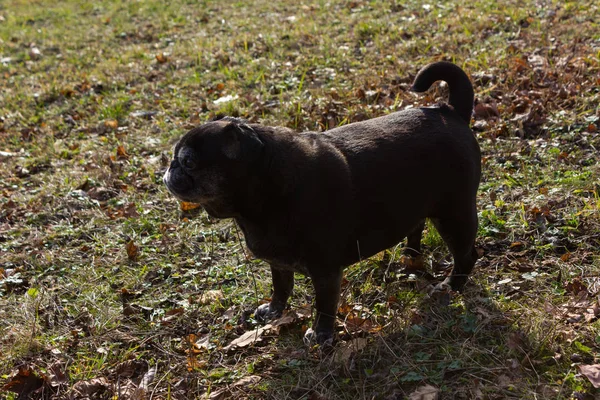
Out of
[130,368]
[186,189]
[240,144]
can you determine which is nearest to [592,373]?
[240,144]

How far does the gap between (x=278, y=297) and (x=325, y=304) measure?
0.60m

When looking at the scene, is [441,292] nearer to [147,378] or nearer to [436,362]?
[436,362]

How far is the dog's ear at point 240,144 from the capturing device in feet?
11.5

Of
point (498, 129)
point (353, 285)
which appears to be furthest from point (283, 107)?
point (353, 285)

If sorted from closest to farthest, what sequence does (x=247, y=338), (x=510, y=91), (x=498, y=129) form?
(x=247, y=338) < (x=498, y=129) < (x=510, y=91)

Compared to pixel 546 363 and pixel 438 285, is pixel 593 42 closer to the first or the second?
pixel 438 285

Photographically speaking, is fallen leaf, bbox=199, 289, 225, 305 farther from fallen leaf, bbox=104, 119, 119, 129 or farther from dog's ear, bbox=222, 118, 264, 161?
fallen leaf, bbox=104, 119, 119, 129

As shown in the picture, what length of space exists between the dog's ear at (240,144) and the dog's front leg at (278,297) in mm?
1082

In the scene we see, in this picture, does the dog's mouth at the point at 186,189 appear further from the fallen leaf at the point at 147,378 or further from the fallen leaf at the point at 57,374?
the fallen leaf at the point at 57,374

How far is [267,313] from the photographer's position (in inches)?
171

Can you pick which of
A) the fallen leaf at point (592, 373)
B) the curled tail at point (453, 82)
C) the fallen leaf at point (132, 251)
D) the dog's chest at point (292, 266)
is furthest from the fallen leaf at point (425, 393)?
the fallen leaf at point (132, 251)

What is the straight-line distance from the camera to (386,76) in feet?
25.6

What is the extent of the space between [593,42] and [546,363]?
5462 mm

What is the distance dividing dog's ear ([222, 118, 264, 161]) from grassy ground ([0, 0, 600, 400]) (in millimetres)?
1267
